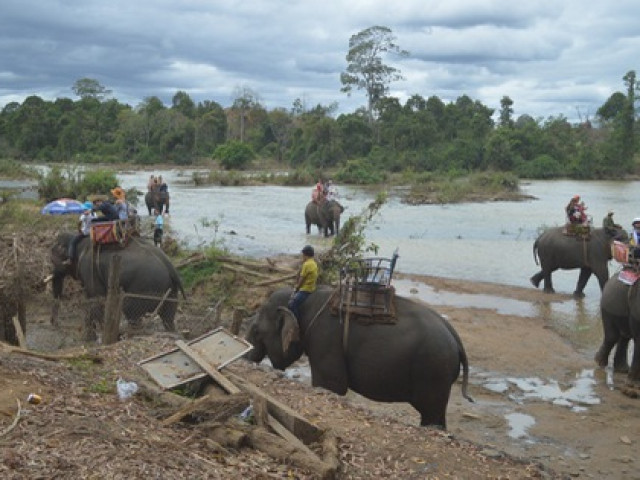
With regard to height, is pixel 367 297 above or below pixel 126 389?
above

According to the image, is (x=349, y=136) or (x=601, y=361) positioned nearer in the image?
(x=601, y=361)

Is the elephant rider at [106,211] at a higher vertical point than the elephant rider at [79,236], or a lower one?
higher

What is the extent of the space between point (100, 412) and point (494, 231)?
24662 mm

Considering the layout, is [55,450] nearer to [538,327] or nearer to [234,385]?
[234,385]

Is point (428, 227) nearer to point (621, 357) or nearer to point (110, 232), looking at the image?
point (621, 357)

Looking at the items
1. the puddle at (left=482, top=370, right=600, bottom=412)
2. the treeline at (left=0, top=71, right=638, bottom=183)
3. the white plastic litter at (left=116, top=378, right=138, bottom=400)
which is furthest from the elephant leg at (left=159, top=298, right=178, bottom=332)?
the treeline at (left=0, top=71, right=638, bottom=183)

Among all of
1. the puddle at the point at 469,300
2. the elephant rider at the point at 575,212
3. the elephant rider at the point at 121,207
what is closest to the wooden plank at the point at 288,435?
the elephant rider at the point at 121,207

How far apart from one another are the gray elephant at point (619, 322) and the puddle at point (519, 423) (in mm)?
2179

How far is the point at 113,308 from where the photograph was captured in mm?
9234

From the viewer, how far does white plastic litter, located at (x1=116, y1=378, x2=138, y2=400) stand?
6.34 metres

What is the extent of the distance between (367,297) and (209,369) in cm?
193

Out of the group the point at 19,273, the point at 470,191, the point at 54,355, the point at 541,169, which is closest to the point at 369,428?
the point at 54,355

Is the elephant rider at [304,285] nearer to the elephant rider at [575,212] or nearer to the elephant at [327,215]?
the elephant rider at [575,212]

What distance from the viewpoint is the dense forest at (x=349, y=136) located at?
62.6m
